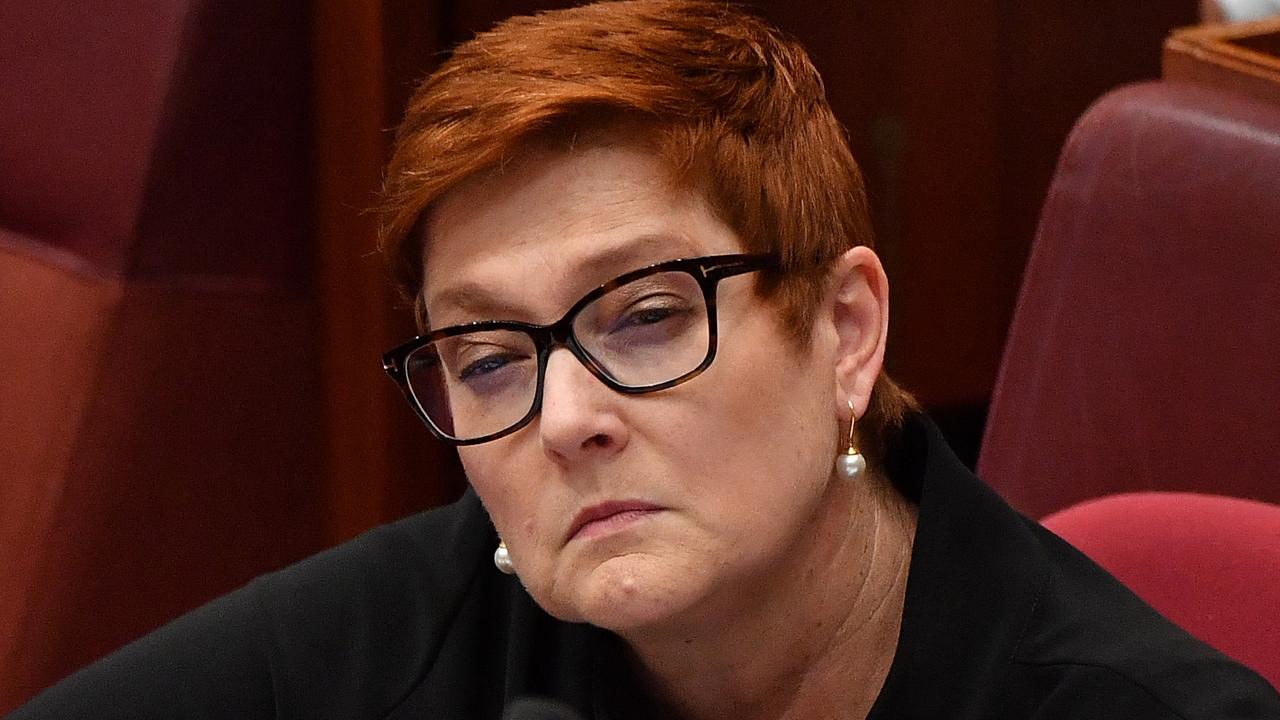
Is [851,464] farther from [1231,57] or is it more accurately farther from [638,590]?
[1231,57]

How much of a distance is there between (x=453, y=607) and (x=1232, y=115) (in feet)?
2.38

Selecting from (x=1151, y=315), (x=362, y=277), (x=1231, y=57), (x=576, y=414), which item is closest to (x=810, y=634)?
A: (x=576, y=414)

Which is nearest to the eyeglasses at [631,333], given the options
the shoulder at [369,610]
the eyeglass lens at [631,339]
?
the eyeglass lens at [631,339]

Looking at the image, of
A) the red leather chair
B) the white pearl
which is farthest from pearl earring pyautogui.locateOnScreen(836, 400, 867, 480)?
the red leather chair

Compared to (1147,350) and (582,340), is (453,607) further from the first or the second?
(1147,350)

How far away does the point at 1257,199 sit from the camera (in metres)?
1.32

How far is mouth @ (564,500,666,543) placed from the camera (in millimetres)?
896

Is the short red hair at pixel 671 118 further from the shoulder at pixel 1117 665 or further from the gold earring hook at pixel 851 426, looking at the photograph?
the shoulder at pixel 1117 665

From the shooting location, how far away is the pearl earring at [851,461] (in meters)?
0.98

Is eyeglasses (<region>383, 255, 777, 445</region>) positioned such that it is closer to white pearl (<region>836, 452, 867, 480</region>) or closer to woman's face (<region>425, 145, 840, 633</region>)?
woman's face (<region>425, 145, 840, 633</region>)

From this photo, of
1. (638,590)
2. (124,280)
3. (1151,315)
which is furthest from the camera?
(124,280)

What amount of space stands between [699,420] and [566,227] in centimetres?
13

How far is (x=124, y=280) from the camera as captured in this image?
1703mm

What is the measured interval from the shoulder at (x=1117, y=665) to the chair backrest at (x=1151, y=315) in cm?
41
